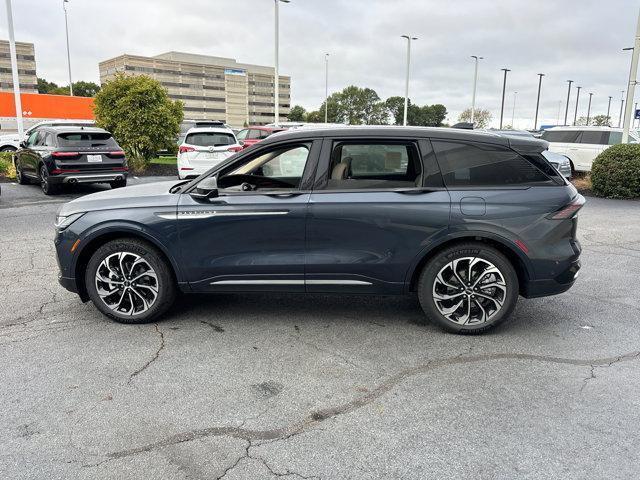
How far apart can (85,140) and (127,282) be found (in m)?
9.30

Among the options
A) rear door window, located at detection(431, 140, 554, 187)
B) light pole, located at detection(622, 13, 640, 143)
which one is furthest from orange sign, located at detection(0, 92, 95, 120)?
rear door window, located at detection(431, 140, 554, 187)

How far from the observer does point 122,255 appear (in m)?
4.45

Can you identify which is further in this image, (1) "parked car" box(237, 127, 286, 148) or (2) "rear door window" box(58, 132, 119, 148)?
(1) "parked car" box(237, 127, 286, 148)

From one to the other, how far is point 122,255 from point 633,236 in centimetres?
833

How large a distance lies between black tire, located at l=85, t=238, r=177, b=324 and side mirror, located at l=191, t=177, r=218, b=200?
629mm

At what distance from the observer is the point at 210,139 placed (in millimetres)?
14359

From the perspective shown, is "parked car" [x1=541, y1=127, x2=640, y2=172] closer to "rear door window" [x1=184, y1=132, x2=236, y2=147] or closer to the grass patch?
"rear door window" [x1=184, y1=132, x2=236, y2=147]

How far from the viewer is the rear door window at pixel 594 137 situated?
1748 cm

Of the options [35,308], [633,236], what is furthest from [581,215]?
[35,308]

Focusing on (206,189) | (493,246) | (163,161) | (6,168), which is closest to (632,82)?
(493,246)

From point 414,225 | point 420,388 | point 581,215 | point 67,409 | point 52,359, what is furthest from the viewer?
point 581,215

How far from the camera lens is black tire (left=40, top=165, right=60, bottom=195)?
1226 cm

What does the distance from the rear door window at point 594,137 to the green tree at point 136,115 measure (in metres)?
14.8

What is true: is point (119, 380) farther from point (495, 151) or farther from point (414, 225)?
point (495, 151)
